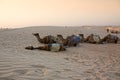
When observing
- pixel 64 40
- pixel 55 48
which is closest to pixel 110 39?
pixel 64 40

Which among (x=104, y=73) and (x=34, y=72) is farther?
(x=104, y=73)

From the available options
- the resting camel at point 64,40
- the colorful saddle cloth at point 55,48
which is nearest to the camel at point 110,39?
the resting camel at point 64,40

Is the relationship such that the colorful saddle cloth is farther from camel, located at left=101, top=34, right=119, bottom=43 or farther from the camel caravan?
camel, located at left=101, top=34, right=119, bottom=43

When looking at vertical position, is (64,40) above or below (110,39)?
above

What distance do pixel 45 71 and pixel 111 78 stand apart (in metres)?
1.29

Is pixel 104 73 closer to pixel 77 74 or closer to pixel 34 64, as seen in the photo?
pixel 77 74

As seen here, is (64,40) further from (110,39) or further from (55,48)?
(110,39)

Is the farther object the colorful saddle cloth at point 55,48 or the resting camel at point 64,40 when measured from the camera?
the resting camel at point 64,40

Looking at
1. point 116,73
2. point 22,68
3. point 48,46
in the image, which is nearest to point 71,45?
point 48,46

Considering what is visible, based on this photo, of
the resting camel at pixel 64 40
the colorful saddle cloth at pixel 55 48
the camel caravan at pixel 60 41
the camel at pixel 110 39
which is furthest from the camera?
the camel at pixel 110 39

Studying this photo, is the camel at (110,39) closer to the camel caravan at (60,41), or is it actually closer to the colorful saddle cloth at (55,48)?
the camel caravan at (60,41)

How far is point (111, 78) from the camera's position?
454cm

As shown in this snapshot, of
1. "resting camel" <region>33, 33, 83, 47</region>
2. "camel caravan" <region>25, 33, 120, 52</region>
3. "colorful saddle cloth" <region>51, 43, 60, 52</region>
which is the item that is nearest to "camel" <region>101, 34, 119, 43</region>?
"camel caravan" <region>25, 33, 120, 52</region>

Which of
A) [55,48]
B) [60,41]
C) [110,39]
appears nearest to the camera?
[55,48]
